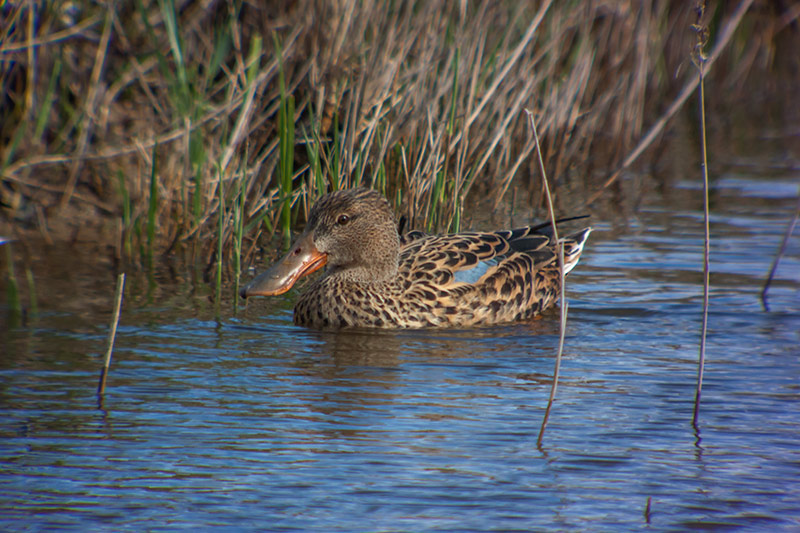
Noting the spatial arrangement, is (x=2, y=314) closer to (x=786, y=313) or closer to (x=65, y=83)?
(x=65, y=83)

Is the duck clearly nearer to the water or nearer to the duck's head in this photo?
the duck's head

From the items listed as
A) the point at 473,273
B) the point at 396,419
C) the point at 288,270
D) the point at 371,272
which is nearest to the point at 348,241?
the point at 371,272

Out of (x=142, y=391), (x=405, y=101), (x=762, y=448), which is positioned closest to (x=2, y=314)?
(x=142, y=391)

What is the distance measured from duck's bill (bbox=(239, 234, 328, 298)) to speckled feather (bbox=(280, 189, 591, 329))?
69mm

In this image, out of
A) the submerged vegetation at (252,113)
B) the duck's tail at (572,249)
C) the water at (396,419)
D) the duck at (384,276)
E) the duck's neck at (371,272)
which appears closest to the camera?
the water at (396,419)

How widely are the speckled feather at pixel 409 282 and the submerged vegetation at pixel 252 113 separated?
62cm

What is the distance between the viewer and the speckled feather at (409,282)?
6516mm

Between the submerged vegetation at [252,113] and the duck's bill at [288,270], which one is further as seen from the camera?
the submerged vegetation at [252,113]

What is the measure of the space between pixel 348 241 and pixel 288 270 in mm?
415

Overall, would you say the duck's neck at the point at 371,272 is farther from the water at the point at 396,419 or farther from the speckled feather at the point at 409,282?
the water at the point at 396,419

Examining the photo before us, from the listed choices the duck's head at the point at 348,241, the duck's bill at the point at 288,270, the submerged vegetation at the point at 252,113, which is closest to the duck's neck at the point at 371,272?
the duck's head at the point at 348,241

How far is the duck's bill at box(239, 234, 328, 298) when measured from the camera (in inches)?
252

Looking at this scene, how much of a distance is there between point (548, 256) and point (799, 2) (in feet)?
40.2

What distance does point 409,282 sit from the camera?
21.8ft
